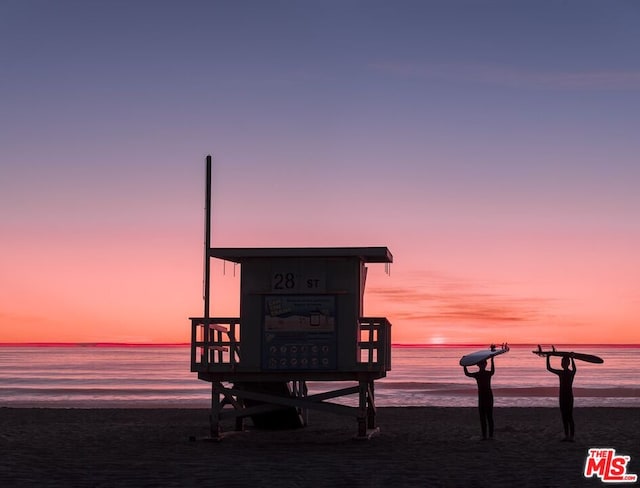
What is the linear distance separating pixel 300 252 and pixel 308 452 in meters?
4.49

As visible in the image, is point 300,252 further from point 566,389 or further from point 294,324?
point 566,389

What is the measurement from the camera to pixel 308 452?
19688mm

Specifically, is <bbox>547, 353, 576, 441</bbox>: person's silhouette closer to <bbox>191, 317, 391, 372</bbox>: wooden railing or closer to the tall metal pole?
<bbox>191, 317, 391, 372</bbox>: wooden railing

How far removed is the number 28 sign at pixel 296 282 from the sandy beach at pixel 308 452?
3360 millimetres

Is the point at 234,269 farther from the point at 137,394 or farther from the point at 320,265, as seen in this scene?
the point at 137,394

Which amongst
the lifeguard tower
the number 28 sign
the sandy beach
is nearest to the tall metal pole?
the lifeguard tower

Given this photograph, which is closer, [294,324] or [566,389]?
[566,389]

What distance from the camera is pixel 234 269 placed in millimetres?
23266

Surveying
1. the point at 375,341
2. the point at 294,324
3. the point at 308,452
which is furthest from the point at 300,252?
the point at 308,452

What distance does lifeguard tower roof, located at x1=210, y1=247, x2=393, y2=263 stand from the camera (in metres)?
21.8

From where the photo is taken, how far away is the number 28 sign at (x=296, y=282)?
22.3m

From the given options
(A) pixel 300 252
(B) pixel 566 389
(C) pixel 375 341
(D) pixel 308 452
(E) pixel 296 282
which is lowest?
(D) pixel 308 452

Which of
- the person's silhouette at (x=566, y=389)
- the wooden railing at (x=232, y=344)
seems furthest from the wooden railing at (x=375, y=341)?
the person's silhouette at (x=566, y=389)

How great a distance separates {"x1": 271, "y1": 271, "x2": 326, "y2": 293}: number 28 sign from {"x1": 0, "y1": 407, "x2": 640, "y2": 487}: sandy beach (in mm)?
3360
